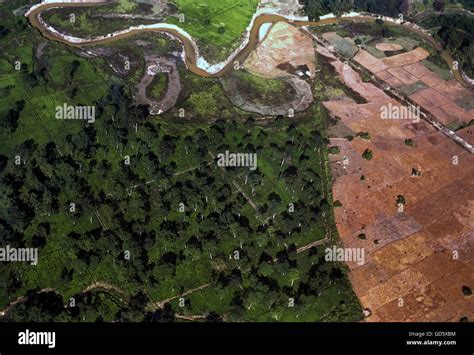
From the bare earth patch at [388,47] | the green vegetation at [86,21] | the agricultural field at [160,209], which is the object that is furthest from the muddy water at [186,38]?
the bare earth patch at [388,47]

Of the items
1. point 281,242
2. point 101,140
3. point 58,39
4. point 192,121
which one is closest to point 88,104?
point 101,140

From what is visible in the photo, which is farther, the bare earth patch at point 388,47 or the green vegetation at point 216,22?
the bare earth patch at point 388,47

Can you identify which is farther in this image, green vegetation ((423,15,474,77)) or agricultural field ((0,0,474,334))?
green vegetation ((423,15,474,77))

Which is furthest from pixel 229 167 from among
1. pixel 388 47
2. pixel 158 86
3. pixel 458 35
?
pixel 458 35

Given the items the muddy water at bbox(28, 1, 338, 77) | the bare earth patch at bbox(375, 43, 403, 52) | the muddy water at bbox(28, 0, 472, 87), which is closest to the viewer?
the muddy water at bbox(28, 1, 338, 77)

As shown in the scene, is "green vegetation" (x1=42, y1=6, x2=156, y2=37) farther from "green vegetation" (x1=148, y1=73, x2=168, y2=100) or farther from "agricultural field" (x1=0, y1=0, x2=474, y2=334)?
"green vegetation" (x1=148, y1=73, x2=168, y2=100)

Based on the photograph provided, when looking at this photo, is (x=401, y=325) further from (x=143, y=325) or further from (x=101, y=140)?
(x=101, y=140)

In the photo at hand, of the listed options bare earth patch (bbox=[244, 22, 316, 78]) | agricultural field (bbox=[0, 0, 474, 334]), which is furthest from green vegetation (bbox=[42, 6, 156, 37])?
bare earth patch (bbox=[244, 22, 316, 78])

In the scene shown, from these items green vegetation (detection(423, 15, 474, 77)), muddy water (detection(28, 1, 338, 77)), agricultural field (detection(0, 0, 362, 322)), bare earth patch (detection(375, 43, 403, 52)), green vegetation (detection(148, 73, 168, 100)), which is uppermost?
green vegetation (detection(423, 15, 474, 77))

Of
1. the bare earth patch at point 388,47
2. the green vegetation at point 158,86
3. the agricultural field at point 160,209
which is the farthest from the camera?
the bare earth patch at point 388,47

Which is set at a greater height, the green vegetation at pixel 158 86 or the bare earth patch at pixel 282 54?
the bare earth patch at pixel 282 54

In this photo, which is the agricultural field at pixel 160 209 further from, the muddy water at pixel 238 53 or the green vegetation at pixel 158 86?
the muddy water at pixel 238 53
